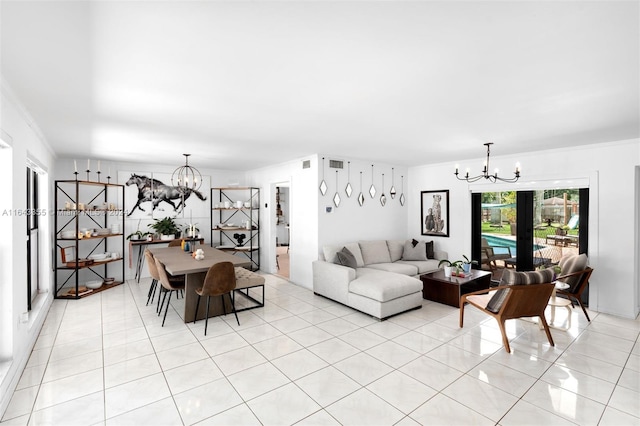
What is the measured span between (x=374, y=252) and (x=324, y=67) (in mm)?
4198

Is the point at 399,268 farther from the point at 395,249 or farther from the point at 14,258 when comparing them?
the point at 14,258

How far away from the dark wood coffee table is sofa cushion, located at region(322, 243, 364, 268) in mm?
1070

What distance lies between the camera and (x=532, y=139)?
4.16 metres

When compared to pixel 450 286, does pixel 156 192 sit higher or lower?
higher

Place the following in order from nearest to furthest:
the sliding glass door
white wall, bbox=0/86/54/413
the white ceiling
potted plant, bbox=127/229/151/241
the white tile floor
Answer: the white ceiling
the white tile floor
white wall, bbox=0/86/54/413
the sliding glass door
potted plant, bbox=127/229/151/241

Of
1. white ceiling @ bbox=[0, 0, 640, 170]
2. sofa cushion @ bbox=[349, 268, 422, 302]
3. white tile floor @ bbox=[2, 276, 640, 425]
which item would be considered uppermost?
white ceiling @ bbox=[0, 0, 640, 170]

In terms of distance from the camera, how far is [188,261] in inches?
169

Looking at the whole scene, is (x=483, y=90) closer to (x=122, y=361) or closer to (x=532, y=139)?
(x=532, y=139)

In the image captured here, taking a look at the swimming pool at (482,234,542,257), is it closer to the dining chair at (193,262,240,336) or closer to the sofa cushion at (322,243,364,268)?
the sofa cushion at (322,243,364,268)

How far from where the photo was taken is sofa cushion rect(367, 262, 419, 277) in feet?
17.4

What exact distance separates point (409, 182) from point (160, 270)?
5.16 metres

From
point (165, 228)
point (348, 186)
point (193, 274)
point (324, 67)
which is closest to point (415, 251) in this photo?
point (348, 186)

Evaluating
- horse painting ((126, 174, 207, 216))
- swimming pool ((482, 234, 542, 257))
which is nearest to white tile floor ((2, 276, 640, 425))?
swimming pool ((482, 234, 542, 257))

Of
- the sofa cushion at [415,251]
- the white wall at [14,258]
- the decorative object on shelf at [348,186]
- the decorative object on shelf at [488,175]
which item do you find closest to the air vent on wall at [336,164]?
the decorative object on shelf at [348,186]
